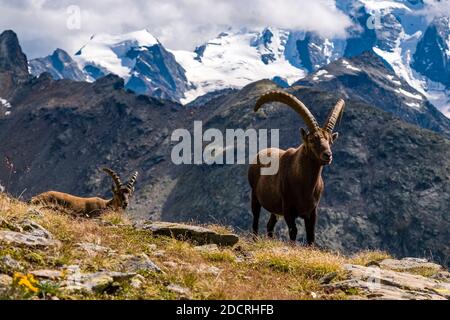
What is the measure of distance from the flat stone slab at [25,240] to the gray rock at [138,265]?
134 cm

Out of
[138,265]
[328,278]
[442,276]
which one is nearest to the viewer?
[138,265]

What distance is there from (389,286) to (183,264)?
139 inches

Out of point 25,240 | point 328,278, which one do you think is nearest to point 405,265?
point 328,278

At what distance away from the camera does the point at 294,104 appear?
17109 mm

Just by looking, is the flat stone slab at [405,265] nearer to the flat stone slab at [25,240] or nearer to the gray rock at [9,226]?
the flat stone slab at [25,240]

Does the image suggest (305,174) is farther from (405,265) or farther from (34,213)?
(34,213)

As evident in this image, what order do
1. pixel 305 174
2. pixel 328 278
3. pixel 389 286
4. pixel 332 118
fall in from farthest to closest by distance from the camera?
pixel 332 118 → pixel 305 174 → pixel 328 278 → pixel 389 286

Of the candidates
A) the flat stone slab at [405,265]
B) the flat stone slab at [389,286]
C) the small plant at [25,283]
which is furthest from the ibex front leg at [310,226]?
the small plant at [25,283]

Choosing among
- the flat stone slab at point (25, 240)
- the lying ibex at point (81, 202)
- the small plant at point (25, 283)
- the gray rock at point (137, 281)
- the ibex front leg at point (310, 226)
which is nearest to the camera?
the small plant at point (25, 283)

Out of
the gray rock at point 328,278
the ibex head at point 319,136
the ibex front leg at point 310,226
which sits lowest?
the ibex front leg at point 310,226

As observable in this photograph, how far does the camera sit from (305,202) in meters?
15.7

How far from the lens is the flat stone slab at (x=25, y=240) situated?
9.02 meters
